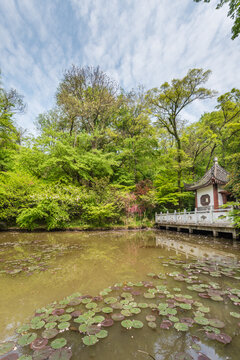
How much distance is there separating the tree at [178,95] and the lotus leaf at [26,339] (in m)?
14.0

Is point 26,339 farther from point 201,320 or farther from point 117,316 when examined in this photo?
point 201,320

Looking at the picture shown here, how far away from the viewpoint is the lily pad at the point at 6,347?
1356 mm

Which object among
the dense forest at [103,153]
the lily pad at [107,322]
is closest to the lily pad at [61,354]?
the lily pad at [107,322]

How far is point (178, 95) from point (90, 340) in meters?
16.7

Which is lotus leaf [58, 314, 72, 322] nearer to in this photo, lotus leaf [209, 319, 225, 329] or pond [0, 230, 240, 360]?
pond [0, 230, 240, 360]

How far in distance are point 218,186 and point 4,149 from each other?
17498 millimetres

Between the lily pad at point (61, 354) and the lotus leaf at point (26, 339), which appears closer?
the lily pad at point (61, 354)

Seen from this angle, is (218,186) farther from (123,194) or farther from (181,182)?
(123,194)

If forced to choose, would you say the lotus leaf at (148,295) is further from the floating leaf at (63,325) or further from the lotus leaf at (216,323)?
the floating leaf at (63,325)

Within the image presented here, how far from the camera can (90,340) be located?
1454 millimetres

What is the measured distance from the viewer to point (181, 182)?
15.3 metres

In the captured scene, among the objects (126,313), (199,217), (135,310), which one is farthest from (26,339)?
(199,217)

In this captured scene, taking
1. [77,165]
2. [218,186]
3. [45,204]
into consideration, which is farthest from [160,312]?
[77,165]

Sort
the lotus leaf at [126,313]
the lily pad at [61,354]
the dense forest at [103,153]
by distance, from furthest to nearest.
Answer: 1. the dense forest at [103,153]
2. the lotus leaf at [126,313]
3. the lily pad at [61,354]
